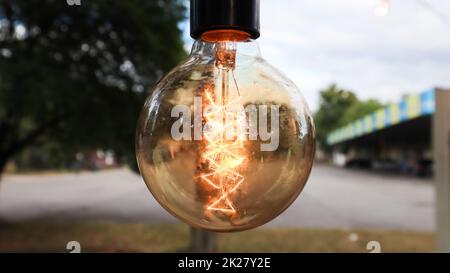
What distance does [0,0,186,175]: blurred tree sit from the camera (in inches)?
198

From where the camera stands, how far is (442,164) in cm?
291

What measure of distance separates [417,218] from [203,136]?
8.41 metres

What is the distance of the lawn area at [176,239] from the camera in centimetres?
560

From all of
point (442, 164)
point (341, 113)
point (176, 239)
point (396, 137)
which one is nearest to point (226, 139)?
point (442, 164)

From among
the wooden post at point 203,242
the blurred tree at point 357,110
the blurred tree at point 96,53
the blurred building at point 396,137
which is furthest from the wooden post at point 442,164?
the blurred tree at point 357,110

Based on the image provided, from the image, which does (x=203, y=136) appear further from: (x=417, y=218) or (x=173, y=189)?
(x=417, y=218)

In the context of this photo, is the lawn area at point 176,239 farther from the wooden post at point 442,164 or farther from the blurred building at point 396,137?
the wooden post at point 442,164

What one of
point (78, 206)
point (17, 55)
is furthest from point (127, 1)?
point (78, 206)

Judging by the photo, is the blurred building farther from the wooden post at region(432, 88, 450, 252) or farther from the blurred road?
the blurred road

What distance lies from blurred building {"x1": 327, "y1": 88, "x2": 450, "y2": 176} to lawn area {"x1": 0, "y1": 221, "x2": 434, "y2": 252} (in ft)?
6.54

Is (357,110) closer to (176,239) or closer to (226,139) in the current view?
(176,239)

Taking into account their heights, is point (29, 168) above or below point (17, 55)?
below

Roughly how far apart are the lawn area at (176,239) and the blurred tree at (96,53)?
1.24 m
